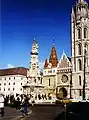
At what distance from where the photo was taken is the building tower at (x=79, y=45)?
63.7 m

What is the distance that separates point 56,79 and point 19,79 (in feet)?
52.8

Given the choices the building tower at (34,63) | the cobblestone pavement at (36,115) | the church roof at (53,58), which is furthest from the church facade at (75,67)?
the cobblestone pavement at (36,115)

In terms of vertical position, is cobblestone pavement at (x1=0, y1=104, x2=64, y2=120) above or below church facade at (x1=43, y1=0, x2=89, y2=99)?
below

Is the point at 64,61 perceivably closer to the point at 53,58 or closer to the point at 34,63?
the point at 34,63

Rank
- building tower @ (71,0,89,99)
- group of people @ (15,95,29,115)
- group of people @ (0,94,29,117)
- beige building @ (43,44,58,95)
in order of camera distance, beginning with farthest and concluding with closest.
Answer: beige building @ (43,44,58,95) < building tower @ (71,0,89,99) < group of people @ (15,95,29,115) < group of people @ (0,94,29,117)

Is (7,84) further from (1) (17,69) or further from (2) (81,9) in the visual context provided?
(2) (81,9)

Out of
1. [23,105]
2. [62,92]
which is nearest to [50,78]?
[62,92]

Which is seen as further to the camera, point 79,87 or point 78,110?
point 79,87

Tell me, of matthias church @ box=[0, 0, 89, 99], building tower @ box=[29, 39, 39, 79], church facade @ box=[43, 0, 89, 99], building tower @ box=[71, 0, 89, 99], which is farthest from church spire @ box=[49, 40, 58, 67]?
building tower @ box=[71, 0, 89, 99]

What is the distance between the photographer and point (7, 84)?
8344cm

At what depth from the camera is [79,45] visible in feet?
219

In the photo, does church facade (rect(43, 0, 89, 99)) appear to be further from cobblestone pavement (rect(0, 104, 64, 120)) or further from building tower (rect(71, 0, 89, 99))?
cobblestone pavement (rect(0, 104, 64, 120))

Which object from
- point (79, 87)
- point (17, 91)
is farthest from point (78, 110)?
point (17, 91)

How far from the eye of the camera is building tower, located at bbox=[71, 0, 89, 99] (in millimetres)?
63656
